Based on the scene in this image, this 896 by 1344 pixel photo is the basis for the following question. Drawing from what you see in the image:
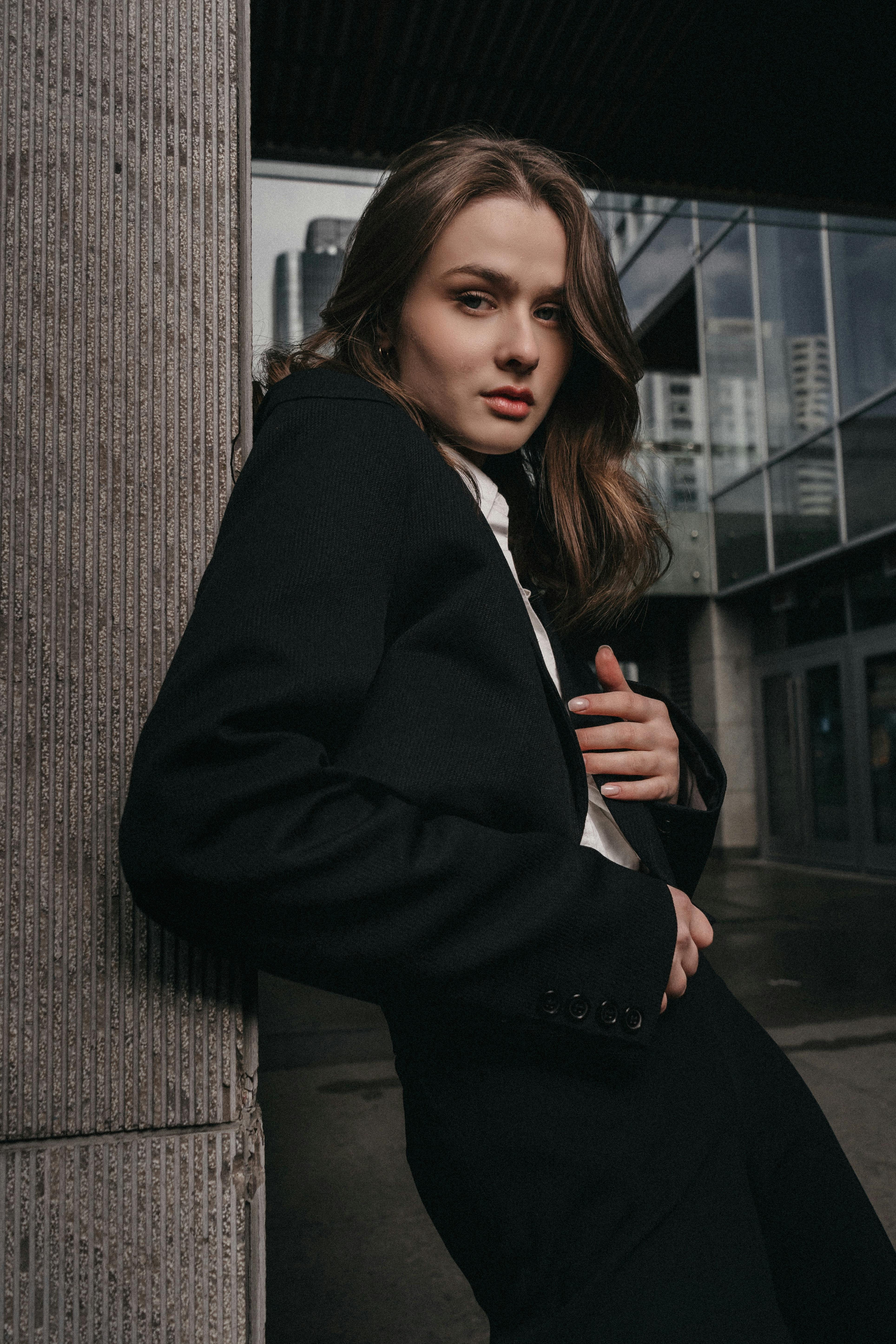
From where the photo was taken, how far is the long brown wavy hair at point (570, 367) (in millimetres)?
1120

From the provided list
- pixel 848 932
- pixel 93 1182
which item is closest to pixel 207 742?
pixel 93 1182

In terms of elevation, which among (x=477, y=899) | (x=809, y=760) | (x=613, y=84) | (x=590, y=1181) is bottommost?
(x=590, y=1181)

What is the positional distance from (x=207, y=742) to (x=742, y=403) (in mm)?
12310

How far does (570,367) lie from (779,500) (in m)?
10.7

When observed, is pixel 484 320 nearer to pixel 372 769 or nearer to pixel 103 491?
pixel 103 491

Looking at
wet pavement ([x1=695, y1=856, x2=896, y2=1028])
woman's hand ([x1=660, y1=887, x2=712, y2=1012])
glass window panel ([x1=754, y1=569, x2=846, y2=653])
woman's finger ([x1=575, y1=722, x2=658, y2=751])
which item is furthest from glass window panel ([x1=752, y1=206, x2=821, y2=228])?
woman's hand ([x1=660, y1=887, x2=712, y2=1012])

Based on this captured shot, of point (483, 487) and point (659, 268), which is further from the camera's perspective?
point (659, 268)

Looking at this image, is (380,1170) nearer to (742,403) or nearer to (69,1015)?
(69,1015)

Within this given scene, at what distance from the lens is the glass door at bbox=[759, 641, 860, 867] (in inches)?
404

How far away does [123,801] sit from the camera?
1024 millimetres

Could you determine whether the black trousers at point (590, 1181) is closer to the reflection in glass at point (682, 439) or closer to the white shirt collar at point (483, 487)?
the white shirt collar at point (483, 487)

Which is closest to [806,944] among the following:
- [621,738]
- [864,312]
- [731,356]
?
[621,738]

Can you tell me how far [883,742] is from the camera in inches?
376

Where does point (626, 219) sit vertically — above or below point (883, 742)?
above
